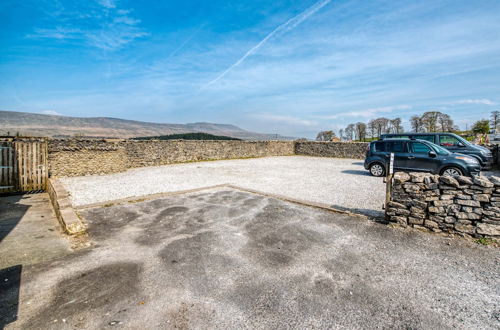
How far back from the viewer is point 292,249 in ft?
12.8

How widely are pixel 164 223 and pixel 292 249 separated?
2.77 metres

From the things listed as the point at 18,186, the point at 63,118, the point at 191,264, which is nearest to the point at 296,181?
the point at 191,264

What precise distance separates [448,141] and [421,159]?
507 centimetres

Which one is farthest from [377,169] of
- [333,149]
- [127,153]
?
[127,153]

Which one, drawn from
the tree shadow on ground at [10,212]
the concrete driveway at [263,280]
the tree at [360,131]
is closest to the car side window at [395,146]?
the concrete driveway at [263,280]

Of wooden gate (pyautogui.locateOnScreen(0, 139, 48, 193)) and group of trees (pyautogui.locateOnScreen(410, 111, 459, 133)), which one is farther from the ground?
group of trees (pyautogui.locateOnScreen(410, 111, 459, 133))

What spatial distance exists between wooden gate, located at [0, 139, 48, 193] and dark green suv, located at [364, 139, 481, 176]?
13635mm

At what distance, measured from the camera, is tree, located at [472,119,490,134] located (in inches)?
1289

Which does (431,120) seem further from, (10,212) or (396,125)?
(10,212)

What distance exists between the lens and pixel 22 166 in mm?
8445

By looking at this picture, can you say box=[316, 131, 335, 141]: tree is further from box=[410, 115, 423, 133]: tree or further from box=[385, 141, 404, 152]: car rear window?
box=[385, 141, 404, 152]: car rear window

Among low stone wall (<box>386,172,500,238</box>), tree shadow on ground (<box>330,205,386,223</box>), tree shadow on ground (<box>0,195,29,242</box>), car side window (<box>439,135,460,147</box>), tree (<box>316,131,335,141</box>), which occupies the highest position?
tree (<box>316,131,335,141</box>)

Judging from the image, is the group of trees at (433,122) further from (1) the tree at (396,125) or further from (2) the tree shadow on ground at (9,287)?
(2) the tree shadow on ground at (9,287)

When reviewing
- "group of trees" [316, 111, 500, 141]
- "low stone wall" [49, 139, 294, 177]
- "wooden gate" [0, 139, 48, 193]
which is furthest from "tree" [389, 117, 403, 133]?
"wooden gate" [0, 139, 48, 193]
